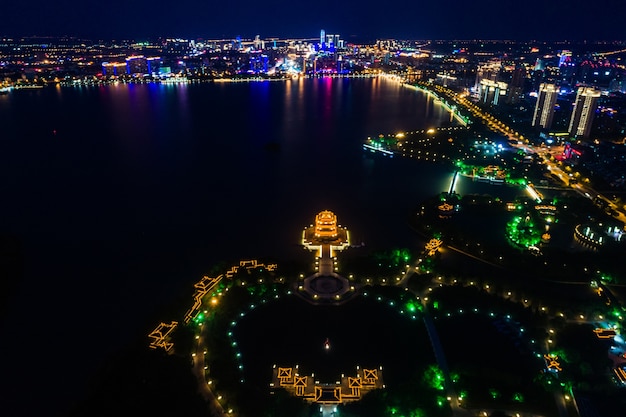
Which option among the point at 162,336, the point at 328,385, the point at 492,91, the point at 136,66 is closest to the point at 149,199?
the point at 162,336

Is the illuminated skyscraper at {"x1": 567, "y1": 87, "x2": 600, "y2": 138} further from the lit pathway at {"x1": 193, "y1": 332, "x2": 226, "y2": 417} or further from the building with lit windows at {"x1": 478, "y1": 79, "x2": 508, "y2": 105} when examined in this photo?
the lit pathway at {"x1": 193, "y1": 332, "x2": 226, "y2": 417}

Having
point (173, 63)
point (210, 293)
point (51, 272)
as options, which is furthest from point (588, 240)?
point (173, 63)

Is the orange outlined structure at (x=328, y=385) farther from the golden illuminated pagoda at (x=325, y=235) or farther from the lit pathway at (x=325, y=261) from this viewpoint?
the golden illuminated pagoda at (x=325, y=235)

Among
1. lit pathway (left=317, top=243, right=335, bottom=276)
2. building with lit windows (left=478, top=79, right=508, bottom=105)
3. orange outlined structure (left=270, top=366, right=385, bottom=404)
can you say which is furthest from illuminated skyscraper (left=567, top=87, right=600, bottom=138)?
orange outlined structure (left=270, top=366, right=385, bottom=404)

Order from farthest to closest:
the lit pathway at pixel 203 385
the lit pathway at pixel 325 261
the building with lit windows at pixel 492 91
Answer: the building with lit windows at pixel 492 91, the lit pathway at pixel 325 261, the lit pathway at pixel 203 385

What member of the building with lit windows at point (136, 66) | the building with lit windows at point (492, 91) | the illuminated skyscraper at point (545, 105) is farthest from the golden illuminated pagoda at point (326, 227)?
the building with lit windows at point (136, 66)

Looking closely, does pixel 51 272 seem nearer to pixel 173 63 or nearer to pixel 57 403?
pixel 57 403
